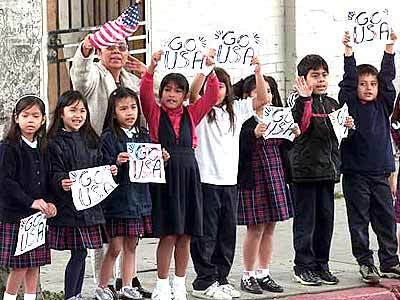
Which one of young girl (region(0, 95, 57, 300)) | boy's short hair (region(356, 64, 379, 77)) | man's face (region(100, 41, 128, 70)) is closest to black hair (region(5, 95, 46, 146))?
young girl (region(0, 95, 57, 300))

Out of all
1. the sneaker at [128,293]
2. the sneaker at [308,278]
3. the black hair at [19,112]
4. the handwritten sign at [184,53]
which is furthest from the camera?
the sneaker at [308,278]

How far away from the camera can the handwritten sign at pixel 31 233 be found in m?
7.88

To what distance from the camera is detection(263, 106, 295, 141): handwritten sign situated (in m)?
9.12

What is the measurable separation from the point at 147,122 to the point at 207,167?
57cm

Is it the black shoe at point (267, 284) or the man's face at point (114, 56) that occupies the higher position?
the man's face at point (114, 56)

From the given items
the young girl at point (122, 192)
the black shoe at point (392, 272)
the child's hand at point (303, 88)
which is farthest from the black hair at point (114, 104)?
the black shoe at point (392, 272)

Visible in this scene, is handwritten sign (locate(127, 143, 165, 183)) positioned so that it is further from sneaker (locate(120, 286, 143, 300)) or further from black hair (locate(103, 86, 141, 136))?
sneaker (locate(120, 286, 143, 300))

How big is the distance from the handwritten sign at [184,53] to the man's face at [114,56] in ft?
0.98

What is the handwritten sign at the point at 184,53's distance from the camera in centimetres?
889

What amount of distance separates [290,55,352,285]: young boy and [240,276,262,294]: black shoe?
1.47 ft

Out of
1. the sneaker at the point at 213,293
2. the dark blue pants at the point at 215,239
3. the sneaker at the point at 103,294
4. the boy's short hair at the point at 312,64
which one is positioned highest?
the boy's short hair at the point at 312,64

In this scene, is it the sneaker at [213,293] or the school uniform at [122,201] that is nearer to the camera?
the school uniform at [122,201]

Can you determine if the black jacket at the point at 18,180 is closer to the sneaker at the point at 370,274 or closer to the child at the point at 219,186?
the child at the point at 219,186

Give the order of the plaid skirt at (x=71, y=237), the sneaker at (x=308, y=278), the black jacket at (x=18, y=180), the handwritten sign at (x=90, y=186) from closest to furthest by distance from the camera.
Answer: the black jacket at (x=18, y=180) → the handwritten sign at (x=90, y=186) → the plaid skirt at (x=71, y=237) → the sneaker at (x=308, y=278)
